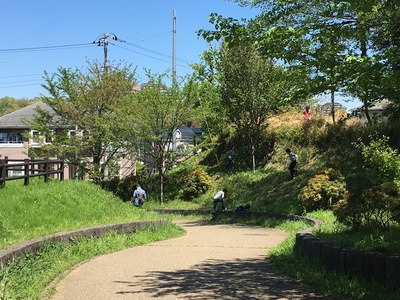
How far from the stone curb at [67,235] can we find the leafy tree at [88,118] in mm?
14628

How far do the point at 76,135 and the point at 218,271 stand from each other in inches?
918

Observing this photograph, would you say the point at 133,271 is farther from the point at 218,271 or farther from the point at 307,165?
the point at 307,165

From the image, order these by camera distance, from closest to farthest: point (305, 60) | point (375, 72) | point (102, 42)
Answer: point (375, 72)
point (305, 60)
point (102, 42)

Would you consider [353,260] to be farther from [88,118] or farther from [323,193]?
[88,118]

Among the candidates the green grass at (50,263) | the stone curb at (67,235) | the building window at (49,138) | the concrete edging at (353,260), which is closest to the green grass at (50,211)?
the stone curb at (67,235)

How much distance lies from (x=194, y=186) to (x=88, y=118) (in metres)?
8.54

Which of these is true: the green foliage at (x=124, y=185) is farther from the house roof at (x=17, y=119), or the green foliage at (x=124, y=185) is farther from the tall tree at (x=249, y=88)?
the house roof at (x=17, y=119)

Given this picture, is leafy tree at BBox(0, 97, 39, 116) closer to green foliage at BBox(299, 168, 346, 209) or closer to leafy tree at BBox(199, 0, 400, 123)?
green foliage at BBox(299, 168, 346, 209)

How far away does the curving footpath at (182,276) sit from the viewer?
20.1 ft

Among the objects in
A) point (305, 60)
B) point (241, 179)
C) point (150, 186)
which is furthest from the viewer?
point (150, 186)

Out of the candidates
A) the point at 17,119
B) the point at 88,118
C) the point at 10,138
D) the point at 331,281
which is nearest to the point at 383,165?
the point at 331,281

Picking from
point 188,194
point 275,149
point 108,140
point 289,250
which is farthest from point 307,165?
point 289,250

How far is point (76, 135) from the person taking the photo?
29391 millimetres

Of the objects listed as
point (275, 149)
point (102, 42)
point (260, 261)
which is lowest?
point (260, 261)
